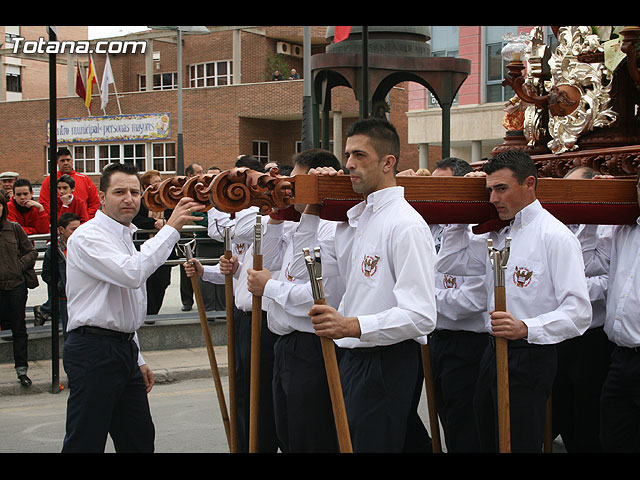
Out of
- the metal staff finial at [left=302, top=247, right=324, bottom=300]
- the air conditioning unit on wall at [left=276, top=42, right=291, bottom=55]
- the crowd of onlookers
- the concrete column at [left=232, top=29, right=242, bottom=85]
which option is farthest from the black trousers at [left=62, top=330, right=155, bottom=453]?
the air conditioning unit on wall at [left=276, top=42, right=291, bottom=55]

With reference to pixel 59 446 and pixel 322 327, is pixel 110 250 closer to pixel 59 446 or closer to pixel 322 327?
pixel 322 327

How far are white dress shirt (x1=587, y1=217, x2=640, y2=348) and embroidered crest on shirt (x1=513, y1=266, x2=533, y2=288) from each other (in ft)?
1.99

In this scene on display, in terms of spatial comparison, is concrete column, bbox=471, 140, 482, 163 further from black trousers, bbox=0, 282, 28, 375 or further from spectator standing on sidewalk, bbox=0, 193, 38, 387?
black trousers, bbox=0, 282, 28, 375

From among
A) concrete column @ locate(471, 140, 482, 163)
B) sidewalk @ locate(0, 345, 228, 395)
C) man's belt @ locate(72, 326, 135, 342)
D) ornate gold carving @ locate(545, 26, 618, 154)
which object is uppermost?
concrete column @ locate(471, 140, 482, 163)

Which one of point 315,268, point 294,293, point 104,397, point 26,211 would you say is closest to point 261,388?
point 294,293

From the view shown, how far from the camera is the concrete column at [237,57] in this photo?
1542 inches

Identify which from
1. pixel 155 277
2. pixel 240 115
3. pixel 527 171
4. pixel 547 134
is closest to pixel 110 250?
pixel 527 171

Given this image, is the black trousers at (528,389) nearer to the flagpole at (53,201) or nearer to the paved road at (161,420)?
the paved road at (161,420)

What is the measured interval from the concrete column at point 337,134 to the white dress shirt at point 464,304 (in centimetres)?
2761

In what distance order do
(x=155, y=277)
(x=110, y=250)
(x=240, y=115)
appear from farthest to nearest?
(x=240, y=115)
(x=155, y=277)
(x=110, y=250)

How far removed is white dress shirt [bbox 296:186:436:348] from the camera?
369 cm

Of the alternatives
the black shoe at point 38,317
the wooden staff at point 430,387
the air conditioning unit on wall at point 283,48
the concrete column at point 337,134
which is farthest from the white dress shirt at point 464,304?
the air conditioning unit on wall at point 283,48

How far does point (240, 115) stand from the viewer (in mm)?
36969

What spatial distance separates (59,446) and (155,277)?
3.65 metres
